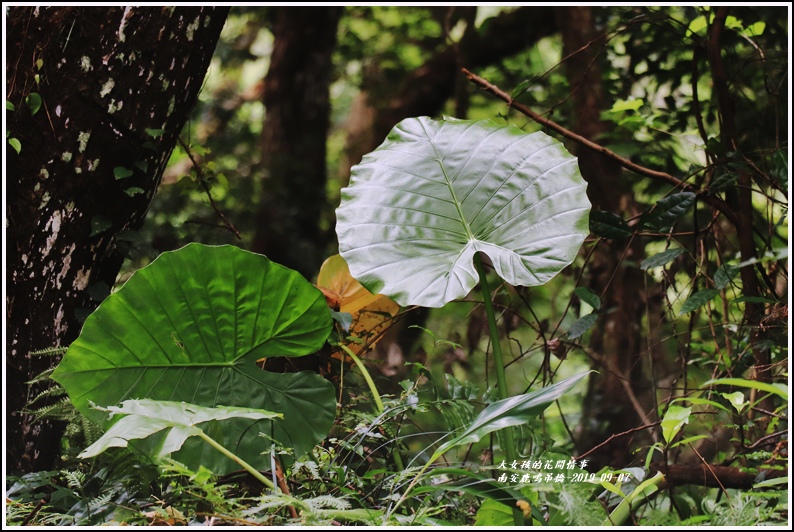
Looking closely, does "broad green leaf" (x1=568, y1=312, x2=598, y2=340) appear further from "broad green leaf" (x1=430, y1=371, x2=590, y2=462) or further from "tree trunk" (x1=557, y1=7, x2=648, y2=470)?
"tree trunk" (x1=557, y1=7, x2=648, y2=470)

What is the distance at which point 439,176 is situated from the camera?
110cm

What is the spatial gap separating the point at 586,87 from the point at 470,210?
4.59 feet

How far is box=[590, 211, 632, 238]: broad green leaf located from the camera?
1216 millimetres

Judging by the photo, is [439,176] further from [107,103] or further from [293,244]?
[293,244]

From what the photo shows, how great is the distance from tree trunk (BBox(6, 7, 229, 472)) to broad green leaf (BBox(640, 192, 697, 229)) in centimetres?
94

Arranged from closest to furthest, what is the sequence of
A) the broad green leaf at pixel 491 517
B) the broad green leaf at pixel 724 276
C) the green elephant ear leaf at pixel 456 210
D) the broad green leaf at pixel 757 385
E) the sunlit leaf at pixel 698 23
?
1. the broad green leaf at pixel 757 385
2. the broad green leaf at pixel 491 517
3. the green elephant ear leaf at pixel 456 210
4. the broad green leaf at pixel 724 276
5. the sunlit leaf at pixel 698 23

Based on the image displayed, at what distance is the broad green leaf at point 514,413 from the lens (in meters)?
0.77

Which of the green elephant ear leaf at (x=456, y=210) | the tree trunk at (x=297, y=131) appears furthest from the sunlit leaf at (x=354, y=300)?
the tree trunk at (x=297, y=131)

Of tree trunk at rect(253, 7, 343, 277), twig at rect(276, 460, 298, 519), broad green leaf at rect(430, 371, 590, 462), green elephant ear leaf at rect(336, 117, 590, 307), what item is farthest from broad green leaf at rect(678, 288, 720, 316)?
tree trunk at rect(253, 7, 343, 277)

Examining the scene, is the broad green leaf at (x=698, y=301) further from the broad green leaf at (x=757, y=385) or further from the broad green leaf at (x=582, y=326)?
the broad green leaf at (x=757, y=385)

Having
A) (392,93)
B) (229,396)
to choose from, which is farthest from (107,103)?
(392,93)

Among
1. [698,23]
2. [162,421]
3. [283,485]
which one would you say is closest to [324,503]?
[283,485]

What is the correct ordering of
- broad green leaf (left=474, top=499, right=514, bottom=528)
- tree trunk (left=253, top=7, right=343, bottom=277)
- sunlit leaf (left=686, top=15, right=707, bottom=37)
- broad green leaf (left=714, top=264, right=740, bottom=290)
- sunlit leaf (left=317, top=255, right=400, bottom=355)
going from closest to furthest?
broad green leaf (left=474, top=499, right=514, bottom=528)
broad green leaf (left=714, top=264, right=740, bottom=290)
sunlit leaf (left=317, top=255, right=400, bottom=355)
sunlit leaf (left=686, top=15, right=707, bottom=37)
tree trunk (left=253, top=7, right=343, bottom=277)

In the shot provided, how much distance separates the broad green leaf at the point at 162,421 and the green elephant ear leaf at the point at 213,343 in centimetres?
16
